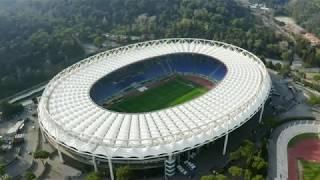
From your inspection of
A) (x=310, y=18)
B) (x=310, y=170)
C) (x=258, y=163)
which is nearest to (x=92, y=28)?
(x=258, y=163)

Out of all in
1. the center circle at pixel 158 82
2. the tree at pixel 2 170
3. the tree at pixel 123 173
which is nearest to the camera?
the tree at pixel 123 173

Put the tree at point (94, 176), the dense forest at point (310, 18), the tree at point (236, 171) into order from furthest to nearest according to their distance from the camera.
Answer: the dense forest at point (310, 18) → the tree at point (236, 171) → the tree at point (94, 176)

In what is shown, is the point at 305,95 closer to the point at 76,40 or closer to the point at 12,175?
the point at 12,175

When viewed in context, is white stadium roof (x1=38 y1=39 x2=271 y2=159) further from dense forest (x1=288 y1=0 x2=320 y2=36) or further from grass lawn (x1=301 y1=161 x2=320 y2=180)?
dense forest (x1=288 y1=0 x2=320 y2=36)

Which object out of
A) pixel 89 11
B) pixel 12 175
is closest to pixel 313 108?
pixel 12 175

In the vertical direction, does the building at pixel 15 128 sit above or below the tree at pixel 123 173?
below

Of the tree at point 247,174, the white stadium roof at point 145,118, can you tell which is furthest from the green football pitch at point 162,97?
the tree at point 247,174

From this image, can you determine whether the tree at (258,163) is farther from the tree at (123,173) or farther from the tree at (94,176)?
the tree at (94,176)
